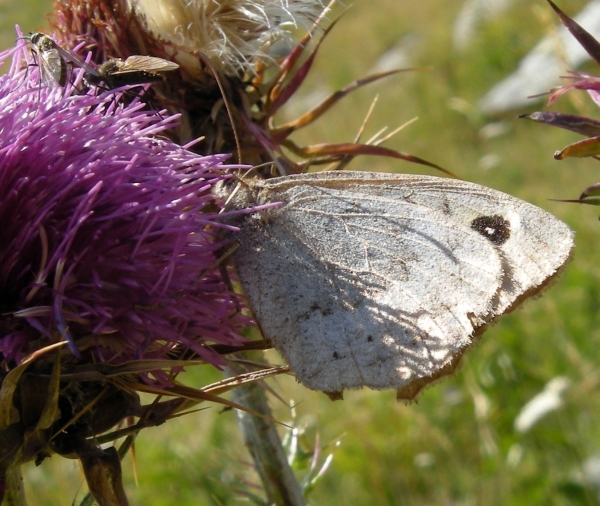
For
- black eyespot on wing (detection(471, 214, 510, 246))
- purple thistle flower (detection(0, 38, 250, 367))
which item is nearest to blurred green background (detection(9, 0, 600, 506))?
black eyespot on wing (detection(471, 214, 510, 246))

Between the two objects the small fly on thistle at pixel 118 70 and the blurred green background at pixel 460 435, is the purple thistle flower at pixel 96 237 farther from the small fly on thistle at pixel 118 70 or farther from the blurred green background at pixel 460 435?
the blurred green background at pixel 460 435

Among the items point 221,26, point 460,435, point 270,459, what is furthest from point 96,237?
point 460,435

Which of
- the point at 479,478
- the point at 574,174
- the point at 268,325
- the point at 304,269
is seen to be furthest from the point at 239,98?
the point at 574,174

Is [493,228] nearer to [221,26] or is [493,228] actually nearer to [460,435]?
[221,26]

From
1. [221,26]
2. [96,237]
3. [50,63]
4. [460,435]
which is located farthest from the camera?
[460,435]

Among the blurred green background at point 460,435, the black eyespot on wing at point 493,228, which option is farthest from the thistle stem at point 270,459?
the black eyespot on wing at point 493,228
